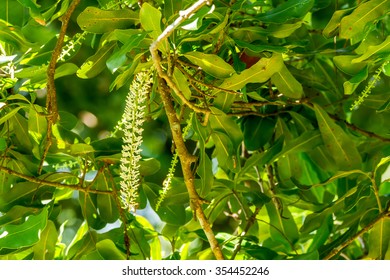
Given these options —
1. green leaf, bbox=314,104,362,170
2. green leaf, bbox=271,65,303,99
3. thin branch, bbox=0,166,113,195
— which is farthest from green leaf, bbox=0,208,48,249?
green leaf, bbox=314,104,362,170

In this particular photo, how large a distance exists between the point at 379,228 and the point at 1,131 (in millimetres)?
735

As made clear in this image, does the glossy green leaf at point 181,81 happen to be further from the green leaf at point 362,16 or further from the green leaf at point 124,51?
the green leaf at point 362,16

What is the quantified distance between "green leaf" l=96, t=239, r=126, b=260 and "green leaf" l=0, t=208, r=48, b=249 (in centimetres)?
16

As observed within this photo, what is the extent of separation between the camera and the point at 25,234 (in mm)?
1207

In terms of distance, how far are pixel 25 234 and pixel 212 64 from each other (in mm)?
404

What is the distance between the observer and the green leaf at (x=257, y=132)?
159 centimetres

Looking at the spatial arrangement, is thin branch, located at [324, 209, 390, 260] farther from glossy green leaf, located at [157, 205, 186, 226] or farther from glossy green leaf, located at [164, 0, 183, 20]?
glossy green leaf, located at [164, 0, 183, 20]

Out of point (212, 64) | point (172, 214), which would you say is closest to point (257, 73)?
point (212, 64)

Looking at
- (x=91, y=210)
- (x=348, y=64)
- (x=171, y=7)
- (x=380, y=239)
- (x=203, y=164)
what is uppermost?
(x=171, y=7)

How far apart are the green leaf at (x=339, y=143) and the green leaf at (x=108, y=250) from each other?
0.48m

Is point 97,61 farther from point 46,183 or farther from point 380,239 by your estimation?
point 380,239

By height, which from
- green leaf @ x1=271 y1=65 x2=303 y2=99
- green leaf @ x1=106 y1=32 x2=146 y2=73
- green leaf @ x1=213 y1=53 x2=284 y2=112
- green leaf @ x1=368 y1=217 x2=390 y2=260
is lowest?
green leaf @ x1=368 y1=217 x2=390 y2=260

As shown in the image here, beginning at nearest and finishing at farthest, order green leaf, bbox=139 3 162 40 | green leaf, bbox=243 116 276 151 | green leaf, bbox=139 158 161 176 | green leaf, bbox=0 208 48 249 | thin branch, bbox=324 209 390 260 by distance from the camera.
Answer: green leaf, bbox=139 3 162 40 → green leaf, bbox=0 208 48 249 → thin branch, bbox=324 209 390 260 → green leaf, bbox=139 158 161 176 → green leaf, bbox=243 116 276 151

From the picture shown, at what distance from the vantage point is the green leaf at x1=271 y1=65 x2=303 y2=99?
4.52ft
